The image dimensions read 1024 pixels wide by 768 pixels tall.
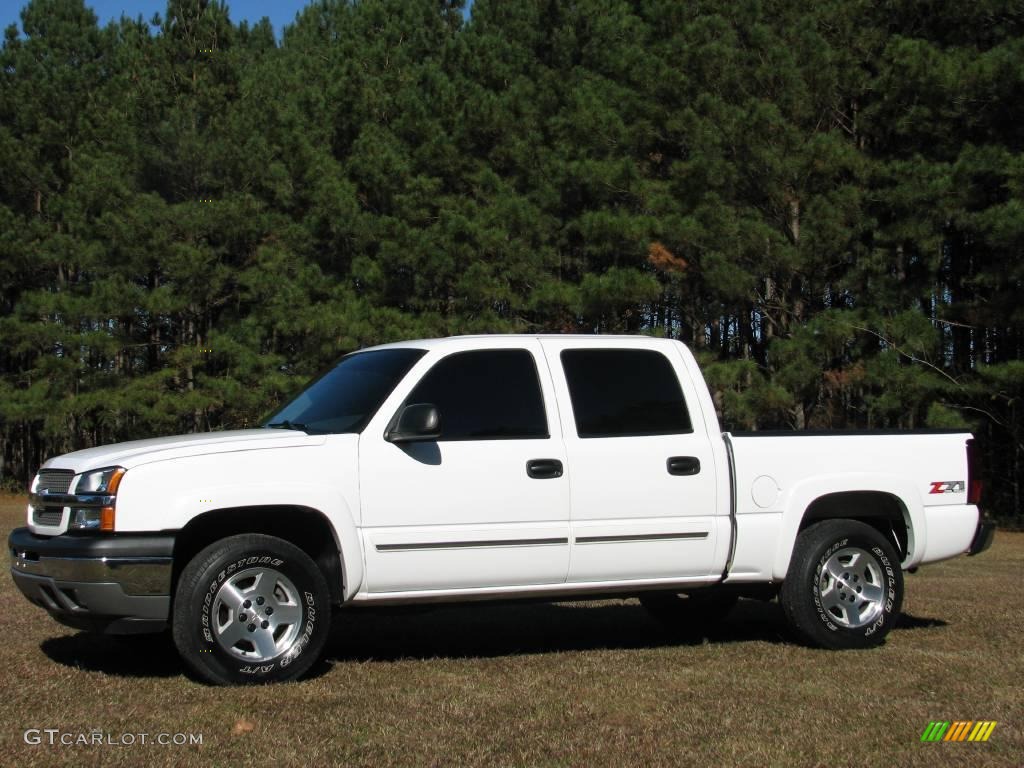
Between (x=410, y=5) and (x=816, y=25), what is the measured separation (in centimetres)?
1381

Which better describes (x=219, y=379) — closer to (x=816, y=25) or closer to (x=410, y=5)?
(x=410, y=5)

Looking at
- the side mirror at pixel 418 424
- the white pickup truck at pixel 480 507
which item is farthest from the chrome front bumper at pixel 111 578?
the side mirror at pixel 418 424

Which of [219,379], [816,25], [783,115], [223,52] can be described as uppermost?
[223,52]

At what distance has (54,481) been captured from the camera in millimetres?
6629

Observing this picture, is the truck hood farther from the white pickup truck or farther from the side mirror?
the side mirror

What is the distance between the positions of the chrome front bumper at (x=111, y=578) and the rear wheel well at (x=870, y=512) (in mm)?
4003

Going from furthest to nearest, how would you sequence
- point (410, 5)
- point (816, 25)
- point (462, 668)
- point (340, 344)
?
point (410, 5) < point (340, 344) < point (816, 25) < point (462, 668)

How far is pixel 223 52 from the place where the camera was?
3225 cm

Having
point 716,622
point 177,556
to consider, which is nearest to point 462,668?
point 177,556

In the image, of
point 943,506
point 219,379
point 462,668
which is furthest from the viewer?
point 219,379

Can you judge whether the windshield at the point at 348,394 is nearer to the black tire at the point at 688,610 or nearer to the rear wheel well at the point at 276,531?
the rear wheel well at the point at 276,531

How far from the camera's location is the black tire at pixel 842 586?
25.2 feet

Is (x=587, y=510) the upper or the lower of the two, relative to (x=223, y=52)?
lower

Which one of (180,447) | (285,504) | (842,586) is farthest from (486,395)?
(842,586)
